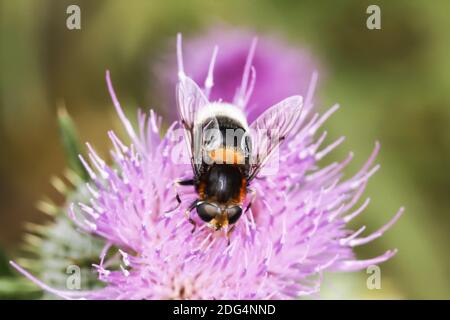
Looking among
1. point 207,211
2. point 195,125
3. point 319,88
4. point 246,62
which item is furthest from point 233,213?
point 319,88

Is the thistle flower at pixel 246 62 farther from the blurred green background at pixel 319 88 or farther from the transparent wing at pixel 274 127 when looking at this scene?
the transparent wing at pixel 274 127

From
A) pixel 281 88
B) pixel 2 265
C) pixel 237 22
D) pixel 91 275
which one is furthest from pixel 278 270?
pixel 237 22

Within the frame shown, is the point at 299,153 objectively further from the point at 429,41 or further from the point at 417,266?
the point at 429,41

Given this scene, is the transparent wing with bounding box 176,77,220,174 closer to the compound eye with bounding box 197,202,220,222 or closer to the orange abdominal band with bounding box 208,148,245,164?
the orange abdominal band with bounding box 208,148,245,164

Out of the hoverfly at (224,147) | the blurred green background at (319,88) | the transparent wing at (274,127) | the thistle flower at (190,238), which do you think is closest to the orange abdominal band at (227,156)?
the hoverfly at (224,147)

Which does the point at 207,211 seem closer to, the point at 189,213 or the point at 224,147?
the point at 189,213
